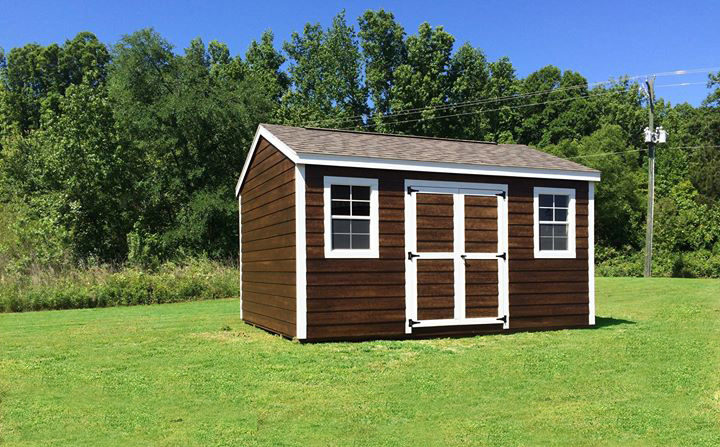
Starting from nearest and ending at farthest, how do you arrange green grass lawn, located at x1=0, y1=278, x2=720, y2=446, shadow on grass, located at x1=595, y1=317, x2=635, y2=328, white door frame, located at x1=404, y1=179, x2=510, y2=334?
green grass lawn, located at x1=0, y1=278, x2=720, y2=446
white door frame, located at x1=404, y1=179, x2=510, y2=334
shadow on grass, located at x1=595, y1=317, x2=635, y2=328

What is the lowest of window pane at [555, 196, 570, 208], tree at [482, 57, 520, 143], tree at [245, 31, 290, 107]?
window pane at [555, 196, 570, 208]

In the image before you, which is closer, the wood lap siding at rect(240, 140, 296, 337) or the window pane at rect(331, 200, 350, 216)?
the window pane at rect(331, 200, 350, 216)

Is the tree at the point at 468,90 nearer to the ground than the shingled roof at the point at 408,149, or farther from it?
farther from it


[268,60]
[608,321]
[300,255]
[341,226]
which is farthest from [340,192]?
[268,60]

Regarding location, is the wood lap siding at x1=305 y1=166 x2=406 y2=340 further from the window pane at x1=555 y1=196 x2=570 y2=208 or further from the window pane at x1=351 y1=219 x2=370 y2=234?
the window pane at x1=555 y1=196 x2=570 y2=208

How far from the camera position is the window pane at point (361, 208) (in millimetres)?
9867

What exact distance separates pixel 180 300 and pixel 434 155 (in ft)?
33.8

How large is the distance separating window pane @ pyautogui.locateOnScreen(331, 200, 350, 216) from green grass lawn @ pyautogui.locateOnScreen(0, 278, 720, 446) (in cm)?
206

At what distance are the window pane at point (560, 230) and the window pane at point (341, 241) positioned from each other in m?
4.00

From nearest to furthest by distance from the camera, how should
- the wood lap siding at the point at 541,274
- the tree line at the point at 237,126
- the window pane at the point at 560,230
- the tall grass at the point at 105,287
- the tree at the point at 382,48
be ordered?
1. the wood lap siding at the point at 541,274
2. the window pane at the point at 560,230
3. the tall grass at the point at 105,287
4. the tree line at the point at 237,126
5. the tree at the point at 382,48

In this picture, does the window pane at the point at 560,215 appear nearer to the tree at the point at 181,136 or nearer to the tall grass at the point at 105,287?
the tall grass at the point at 105,287

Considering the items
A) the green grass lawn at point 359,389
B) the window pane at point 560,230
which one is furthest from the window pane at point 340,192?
the window pane at point 560,230

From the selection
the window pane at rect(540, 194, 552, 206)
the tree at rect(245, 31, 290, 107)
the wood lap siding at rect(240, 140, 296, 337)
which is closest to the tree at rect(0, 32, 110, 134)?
the tree at rect(245, 31, 290, 107)

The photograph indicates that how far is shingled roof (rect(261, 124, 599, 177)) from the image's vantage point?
1010 centimetres
